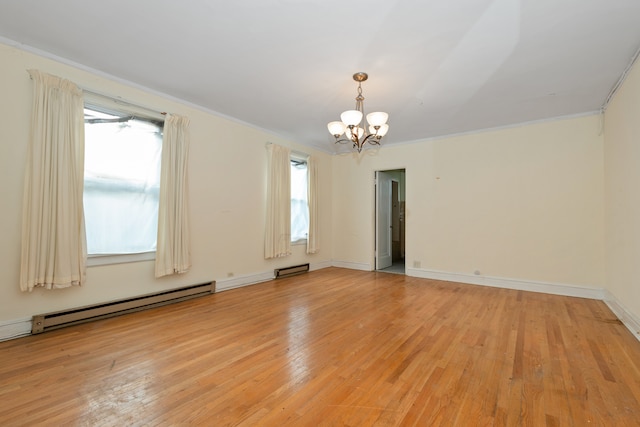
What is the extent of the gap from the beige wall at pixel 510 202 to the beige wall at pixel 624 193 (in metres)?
0.30

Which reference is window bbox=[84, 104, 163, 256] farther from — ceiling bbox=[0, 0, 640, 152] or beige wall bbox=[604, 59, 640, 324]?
beige wall bbox=[604, 59, 640, 324]

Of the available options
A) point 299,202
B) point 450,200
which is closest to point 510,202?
point 450,200

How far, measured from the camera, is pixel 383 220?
6855mm

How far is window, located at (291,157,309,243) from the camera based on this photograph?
19.8 ft

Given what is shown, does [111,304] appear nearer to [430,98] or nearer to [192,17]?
[192,17]

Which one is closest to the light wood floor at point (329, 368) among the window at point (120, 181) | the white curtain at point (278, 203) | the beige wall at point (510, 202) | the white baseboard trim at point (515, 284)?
the white baseboard trim at point (515, 284)

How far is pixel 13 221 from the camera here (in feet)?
9.12

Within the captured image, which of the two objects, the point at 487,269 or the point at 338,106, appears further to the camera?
the point at 487,269

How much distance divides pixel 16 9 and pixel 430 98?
4282 mm

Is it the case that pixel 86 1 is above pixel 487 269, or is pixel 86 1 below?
above

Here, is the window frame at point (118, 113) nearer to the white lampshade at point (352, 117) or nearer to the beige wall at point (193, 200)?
the beige wall at point (193, 200)

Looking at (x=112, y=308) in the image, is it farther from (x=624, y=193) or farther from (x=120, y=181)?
(x=624, y=193)

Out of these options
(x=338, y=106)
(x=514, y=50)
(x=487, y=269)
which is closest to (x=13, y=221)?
(x=338, y=106)

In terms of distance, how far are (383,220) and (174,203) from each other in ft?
15.0
